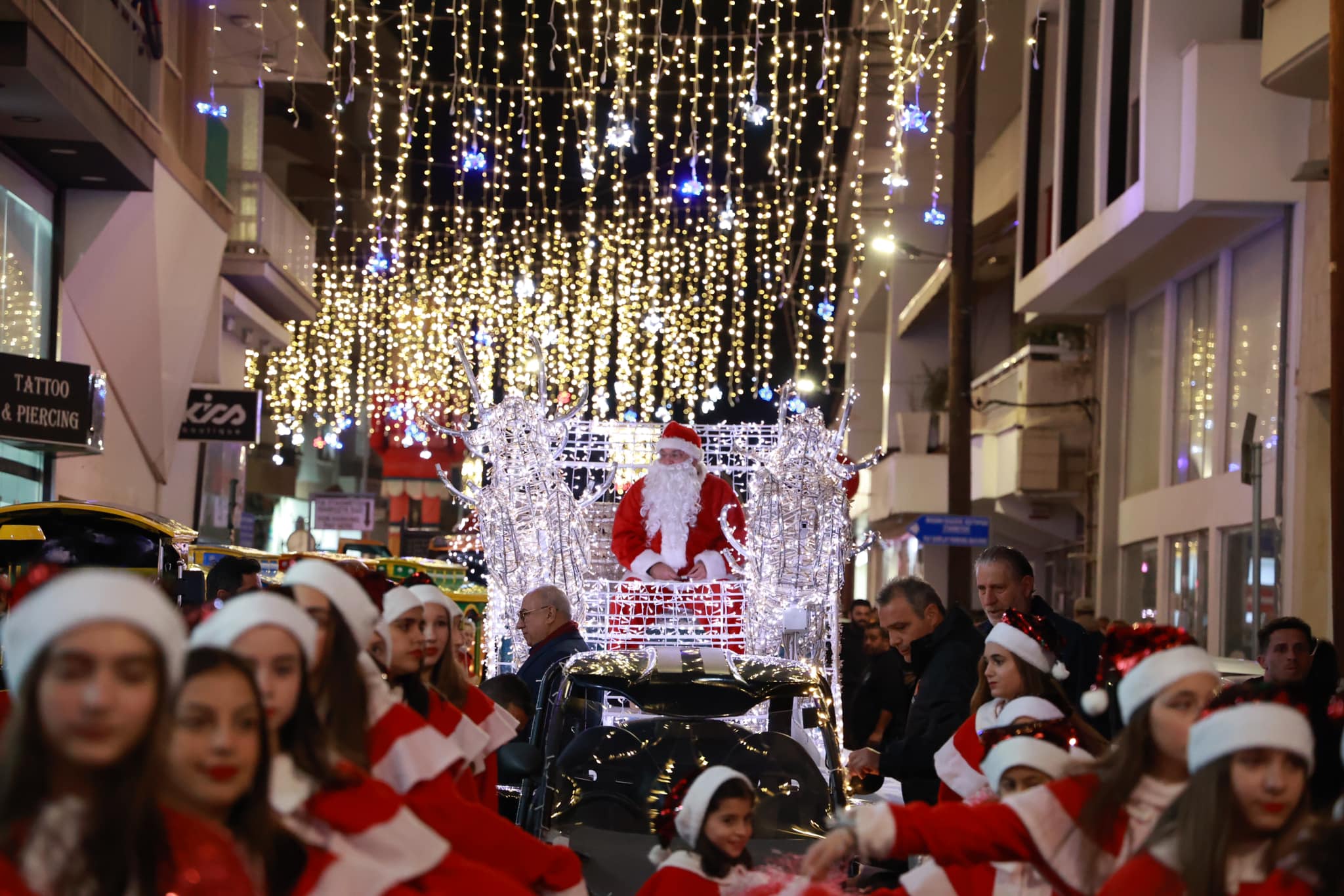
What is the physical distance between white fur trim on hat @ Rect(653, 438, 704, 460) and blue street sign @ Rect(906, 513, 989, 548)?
36.4 feet

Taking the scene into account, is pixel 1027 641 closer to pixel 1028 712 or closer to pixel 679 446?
pixel 1028 712

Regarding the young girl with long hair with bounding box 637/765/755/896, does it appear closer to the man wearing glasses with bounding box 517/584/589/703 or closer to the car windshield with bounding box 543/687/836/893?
the car windshield with bounding box 543/687/836/893

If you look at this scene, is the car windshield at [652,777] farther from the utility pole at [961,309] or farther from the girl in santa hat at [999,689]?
the utility pole at [961,309]

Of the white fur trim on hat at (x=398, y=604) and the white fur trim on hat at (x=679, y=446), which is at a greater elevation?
the white fur trim on hat at (x=679, y=446)

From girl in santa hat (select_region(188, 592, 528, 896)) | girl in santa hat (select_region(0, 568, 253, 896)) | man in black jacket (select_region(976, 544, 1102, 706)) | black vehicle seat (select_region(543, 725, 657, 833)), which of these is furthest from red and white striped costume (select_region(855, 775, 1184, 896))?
man in black jacket (select_region(976, 544, 1102, 706))

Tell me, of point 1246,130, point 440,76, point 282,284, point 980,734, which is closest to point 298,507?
point 440,76

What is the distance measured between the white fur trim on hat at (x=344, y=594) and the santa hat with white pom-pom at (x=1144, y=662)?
5.68 feet

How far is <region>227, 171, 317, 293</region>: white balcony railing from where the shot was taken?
88.7ft

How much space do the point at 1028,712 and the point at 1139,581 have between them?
19.4 m

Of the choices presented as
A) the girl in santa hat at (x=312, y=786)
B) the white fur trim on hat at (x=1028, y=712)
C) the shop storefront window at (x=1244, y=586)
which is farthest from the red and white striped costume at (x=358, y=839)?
the shop storefront window at (x=1244, y=586)

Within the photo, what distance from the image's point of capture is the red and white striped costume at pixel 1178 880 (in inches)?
137

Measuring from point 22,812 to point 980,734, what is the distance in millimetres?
3095

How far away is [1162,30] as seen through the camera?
18312mm

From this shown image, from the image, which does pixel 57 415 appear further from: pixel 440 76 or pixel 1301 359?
pixel 440 76
